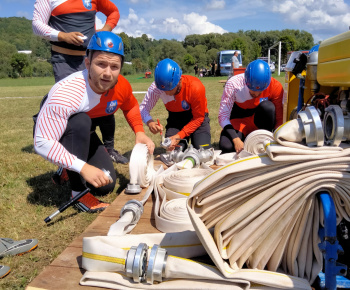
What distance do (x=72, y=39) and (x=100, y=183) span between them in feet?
5.10

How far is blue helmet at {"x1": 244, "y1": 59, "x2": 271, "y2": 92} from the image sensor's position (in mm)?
3387

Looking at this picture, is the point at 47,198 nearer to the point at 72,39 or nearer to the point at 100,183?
the point at 100,183

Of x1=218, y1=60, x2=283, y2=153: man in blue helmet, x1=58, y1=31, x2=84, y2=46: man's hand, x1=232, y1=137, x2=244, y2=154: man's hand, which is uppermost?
x1=58, y1=31, x2=84, y2=46: man's hand

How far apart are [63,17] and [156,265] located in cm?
268

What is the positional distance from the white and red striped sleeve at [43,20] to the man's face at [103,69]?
33.6 inches

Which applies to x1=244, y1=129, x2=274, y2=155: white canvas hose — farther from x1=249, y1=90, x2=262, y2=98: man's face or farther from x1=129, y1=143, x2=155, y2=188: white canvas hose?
x1=129, y1=143, x2=155, y2=188: white canvas hose

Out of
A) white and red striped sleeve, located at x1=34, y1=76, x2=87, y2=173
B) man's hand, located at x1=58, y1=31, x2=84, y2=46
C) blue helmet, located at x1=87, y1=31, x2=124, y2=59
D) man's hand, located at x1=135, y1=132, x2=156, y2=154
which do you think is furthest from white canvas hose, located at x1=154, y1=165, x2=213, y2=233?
man's hand, located at x1=58, y1=31, x2=84, y2=46

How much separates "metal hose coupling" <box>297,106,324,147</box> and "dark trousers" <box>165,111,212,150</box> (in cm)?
259

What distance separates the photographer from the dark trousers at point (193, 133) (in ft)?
13.1

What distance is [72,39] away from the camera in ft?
10.1

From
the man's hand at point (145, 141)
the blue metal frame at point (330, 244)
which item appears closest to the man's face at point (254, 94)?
the man's hand at point (145, 141)

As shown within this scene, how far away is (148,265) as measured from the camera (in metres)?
1.45

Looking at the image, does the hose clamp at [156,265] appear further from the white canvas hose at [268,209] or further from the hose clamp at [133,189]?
the hose clamp at [133,189]

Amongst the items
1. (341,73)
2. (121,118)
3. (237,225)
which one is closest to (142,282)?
(237,225)
